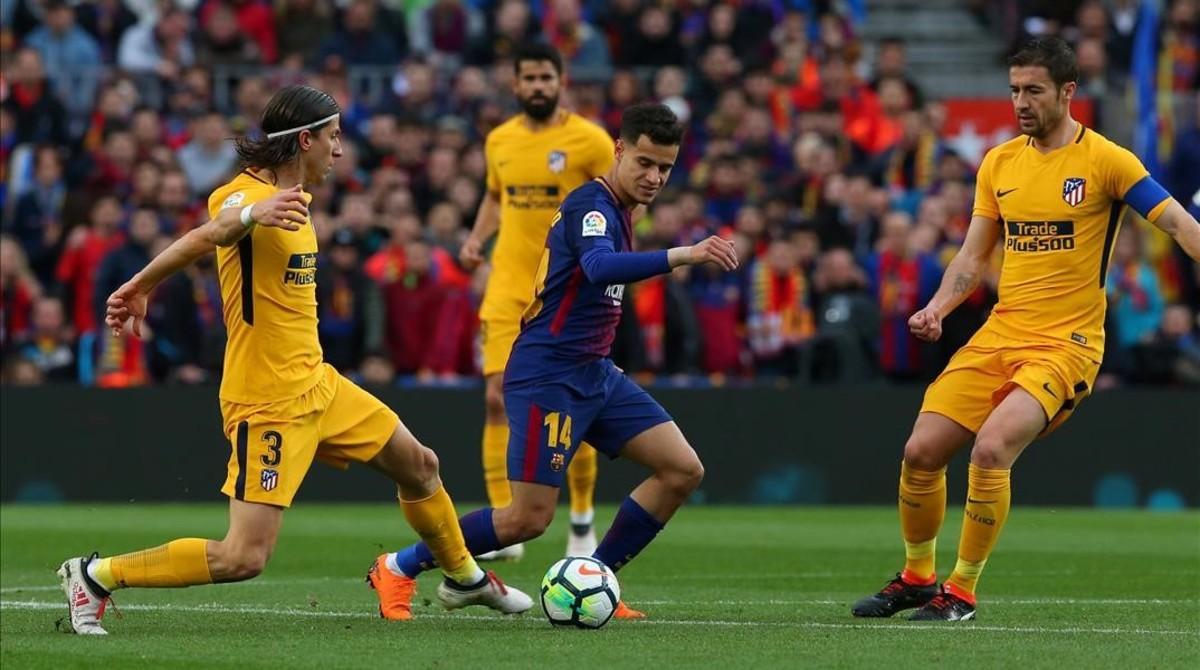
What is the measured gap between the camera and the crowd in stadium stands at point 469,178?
62.2 ft

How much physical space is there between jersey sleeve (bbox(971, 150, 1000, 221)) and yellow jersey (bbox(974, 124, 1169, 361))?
0.13 metres

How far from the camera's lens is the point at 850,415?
18844mm

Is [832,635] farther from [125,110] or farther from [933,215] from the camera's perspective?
[125,110]

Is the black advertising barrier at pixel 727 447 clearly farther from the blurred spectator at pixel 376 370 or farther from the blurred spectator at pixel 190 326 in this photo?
the blurred spectator at pixel 190 326

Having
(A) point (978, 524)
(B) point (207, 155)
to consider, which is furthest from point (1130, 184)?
(B) point (207, 155)

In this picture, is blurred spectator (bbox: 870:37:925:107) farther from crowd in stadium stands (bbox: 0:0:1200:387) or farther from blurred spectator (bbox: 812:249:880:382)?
blurred spectator (bbox: 812:249:880:382)

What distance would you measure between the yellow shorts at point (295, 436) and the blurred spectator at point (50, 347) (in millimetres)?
10105

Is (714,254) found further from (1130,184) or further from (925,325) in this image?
(1130,184)

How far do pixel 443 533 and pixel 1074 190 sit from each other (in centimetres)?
321

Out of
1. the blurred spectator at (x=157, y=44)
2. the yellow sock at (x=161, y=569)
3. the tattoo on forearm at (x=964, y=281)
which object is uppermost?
the blurred spectator at (x=157, y=44)

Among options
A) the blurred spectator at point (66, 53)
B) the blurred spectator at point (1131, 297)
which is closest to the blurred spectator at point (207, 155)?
the blurred spectator at point (66, 53)

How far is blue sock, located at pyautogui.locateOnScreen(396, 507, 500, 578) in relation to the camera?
9.88 m

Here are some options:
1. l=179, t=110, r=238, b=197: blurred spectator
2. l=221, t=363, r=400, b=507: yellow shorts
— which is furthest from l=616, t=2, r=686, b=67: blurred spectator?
l=221, t=363, r=400, b=507: yellow shorts

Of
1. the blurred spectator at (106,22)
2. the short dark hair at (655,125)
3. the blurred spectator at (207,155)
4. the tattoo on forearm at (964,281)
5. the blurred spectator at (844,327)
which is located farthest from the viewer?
the blurred spectator at (106,22)
